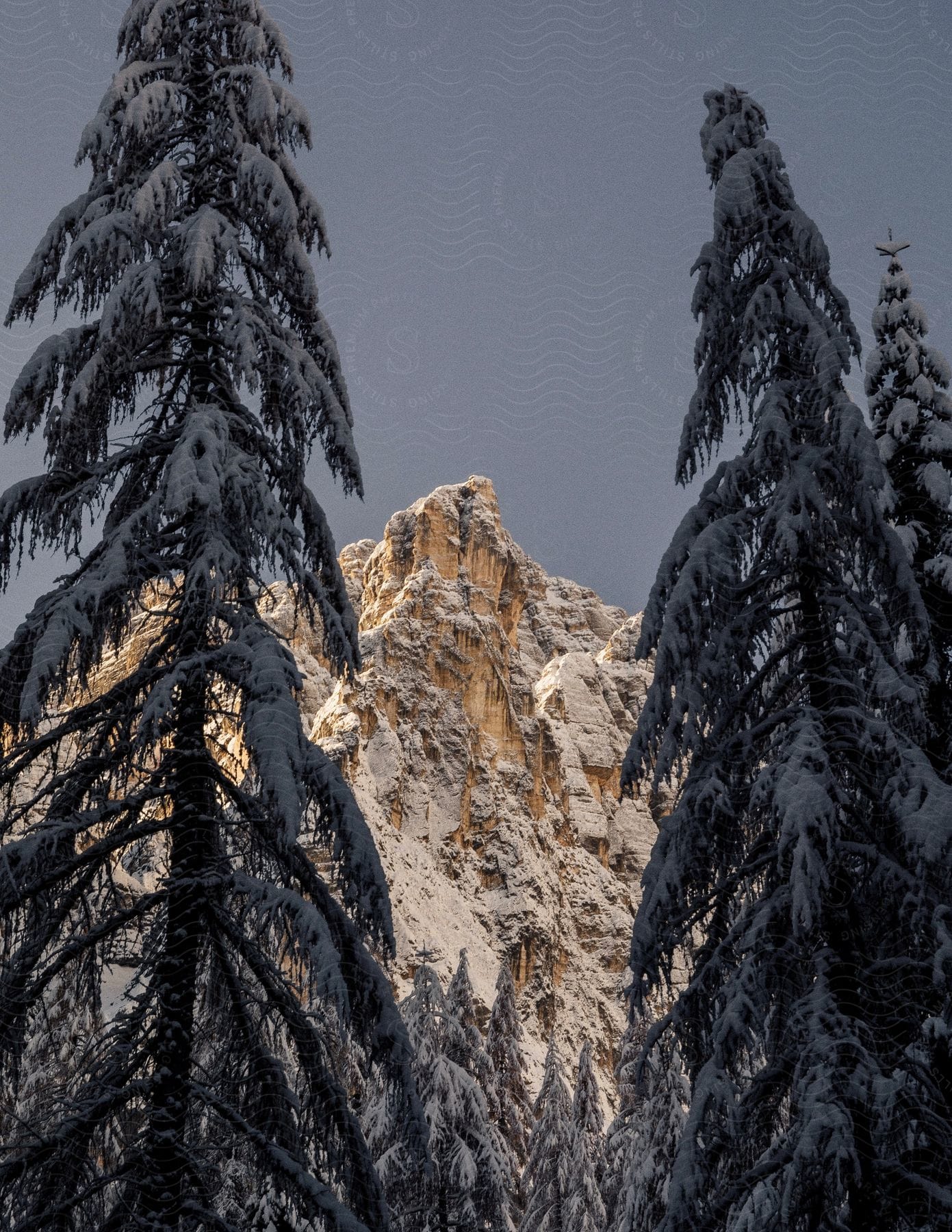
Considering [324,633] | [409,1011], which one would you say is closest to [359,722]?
[409,1011]

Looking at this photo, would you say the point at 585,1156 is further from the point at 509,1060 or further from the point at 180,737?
the point at 180,737

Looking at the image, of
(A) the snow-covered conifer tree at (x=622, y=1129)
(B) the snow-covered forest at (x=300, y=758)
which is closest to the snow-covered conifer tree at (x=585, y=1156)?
(A) the snow-covered conifer tree at (x=622, y=1129)

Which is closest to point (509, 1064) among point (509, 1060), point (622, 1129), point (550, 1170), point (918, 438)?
point (509, 1060)

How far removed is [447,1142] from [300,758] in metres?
14.1

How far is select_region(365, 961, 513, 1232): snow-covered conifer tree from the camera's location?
57.3ft

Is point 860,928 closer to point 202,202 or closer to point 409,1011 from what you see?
point 202,202

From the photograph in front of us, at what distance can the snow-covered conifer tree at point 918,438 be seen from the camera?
36.4 feet

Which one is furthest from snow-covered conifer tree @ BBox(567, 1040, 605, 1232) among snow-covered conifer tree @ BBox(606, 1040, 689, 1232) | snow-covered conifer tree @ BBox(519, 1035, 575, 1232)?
snow-covered conifer tree @ BBox(606, 1040, 689, 1232)

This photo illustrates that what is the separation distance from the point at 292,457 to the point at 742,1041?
4.64 m

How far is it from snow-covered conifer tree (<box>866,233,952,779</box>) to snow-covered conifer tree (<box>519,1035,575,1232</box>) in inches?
766

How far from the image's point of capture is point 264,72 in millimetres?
7613

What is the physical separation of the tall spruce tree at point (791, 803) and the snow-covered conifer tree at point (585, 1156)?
19769 millimetres

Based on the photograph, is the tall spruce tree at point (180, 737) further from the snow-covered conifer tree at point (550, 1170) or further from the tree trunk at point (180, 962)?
the snow-covered conifer tree at point (550, 1170)

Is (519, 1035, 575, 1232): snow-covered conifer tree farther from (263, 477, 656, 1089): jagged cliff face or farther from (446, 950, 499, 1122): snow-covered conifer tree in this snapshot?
(263, 477, 656, 1089): jagged cliff face
